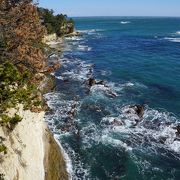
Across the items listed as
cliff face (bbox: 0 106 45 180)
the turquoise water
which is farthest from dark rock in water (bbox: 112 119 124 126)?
cliff face (bbox: 0 106 45 180)

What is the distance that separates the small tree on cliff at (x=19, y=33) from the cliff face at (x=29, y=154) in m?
3.15

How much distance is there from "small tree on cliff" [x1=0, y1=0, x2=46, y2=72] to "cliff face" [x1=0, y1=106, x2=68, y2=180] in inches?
124

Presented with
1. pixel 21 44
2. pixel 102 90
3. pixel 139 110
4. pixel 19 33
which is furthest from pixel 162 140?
pixel 19 33

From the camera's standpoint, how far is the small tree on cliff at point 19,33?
2038 centimetres

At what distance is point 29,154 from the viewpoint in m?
21.3

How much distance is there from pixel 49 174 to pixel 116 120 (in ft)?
48.7

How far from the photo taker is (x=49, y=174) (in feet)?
80.3

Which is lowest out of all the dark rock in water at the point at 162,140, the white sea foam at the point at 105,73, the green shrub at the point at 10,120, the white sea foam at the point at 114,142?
the dark rock in water at the point at 162,140

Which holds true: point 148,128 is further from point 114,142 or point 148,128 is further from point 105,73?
point 105,73

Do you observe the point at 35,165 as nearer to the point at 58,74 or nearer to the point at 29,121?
the point at 29,121

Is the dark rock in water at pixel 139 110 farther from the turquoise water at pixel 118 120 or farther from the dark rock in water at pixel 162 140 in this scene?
the dark rock in water at pixel 162 140

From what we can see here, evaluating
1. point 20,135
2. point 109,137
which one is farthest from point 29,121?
point 109,137

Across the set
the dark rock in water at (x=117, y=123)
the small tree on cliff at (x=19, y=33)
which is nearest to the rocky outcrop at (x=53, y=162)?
the small tree on cliff at (x=19, y=33)

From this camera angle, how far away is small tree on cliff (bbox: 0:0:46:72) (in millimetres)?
20375
